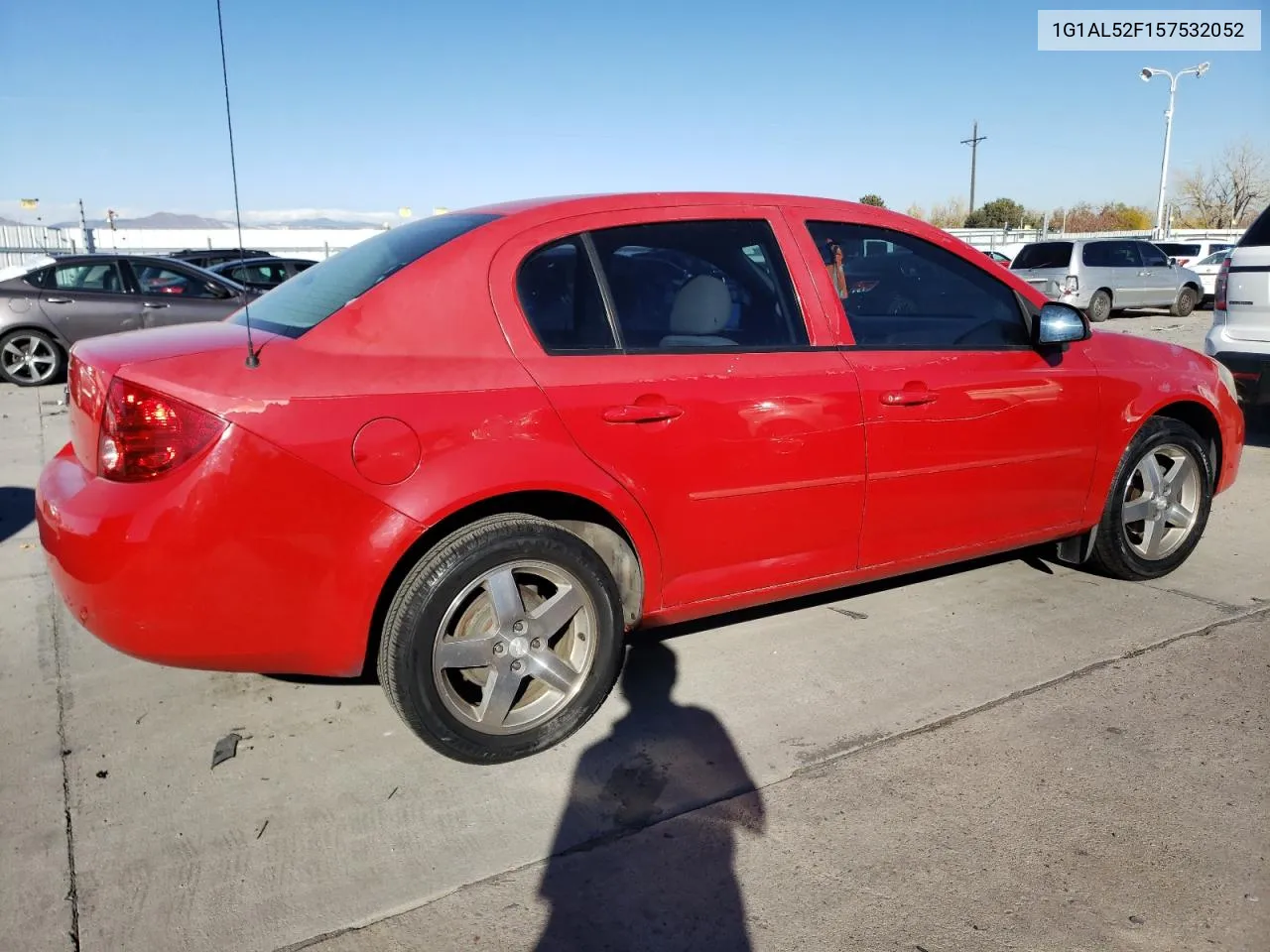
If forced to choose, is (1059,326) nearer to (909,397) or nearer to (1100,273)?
(909,397)

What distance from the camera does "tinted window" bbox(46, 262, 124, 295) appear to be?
1091 centimetres

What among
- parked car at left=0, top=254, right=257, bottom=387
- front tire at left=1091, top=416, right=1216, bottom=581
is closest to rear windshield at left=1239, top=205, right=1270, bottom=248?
front tire at left=1091, top=416, right=1216, bottom=581

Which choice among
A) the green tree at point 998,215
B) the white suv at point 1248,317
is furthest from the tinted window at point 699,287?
the green tree at point 998,215

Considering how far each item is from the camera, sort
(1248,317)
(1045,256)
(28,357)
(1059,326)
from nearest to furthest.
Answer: (1059,326), (1248,317), (28,357), (1045,256)

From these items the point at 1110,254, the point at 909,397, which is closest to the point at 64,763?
the point at 909,397

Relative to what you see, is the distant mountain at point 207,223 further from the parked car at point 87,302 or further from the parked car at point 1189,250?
the parked car at point 1189,250

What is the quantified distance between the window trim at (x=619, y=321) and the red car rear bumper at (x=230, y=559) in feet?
2.56

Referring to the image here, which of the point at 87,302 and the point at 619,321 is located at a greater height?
the point at 619,321

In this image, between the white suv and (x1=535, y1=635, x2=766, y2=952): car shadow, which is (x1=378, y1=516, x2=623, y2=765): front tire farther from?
the white suv

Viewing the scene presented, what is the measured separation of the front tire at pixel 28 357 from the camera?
34.6 feet

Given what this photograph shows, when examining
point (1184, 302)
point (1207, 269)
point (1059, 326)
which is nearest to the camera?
point (1059, 326)

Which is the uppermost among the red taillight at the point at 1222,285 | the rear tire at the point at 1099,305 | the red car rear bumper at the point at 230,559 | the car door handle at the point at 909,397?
the red taillight at the point at 1222,285

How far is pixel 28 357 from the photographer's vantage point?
34.8 feet

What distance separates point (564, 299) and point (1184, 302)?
20633 millimetres
